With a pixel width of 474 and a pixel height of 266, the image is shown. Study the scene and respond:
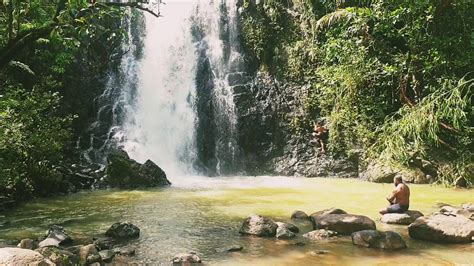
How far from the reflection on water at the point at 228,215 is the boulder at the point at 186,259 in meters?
0.21

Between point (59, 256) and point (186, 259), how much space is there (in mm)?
1806

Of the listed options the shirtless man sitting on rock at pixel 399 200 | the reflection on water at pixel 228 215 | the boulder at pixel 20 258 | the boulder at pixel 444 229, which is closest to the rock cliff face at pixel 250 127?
the reflection on water at pixel 228 215

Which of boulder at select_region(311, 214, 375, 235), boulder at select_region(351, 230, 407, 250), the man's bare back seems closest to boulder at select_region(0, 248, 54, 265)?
boulder at select_region(351, 230, 407, 250)

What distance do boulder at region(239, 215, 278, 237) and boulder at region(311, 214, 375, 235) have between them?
A: 0.97 meters

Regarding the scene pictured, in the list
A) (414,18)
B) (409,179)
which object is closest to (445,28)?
(414,18)

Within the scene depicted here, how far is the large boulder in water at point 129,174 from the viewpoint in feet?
50.9

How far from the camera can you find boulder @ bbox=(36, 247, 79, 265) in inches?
235

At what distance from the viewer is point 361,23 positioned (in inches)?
642

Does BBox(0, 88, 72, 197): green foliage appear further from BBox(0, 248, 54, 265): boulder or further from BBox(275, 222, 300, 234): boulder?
BBox(275, 222, 300, 234): boulder

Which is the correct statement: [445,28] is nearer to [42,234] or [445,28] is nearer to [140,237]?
[140,237]

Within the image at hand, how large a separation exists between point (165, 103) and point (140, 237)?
593 inches

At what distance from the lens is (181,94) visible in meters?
22.8

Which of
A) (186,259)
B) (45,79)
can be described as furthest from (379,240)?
(45,79)

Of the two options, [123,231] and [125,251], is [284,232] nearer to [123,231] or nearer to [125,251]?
[125,251]
